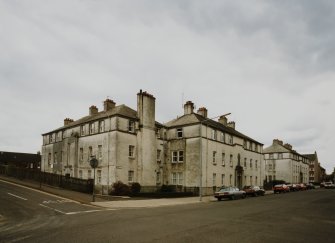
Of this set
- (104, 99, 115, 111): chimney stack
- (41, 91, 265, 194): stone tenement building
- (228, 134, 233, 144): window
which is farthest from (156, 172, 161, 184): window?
(228, 134, 233, 144): window

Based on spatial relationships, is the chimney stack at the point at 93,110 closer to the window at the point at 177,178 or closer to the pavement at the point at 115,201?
the window at the point at 177,178

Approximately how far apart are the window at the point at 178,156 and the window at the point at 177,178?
179cm

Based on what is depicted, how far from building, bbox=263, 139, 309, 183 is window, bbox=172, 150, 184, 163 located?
1875 inches

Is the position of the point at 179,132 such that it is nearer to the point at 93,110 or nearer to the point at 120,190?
the point at 93,110

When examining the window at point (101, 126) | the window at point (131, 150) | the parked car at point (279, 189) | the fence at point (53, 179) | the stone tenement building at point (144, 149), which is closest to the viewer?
the fence at point (53, 179)

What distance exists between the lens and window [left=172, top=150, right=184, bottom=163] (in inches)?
1801

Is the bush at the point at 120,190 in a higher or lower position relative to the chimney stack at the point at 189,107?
lower

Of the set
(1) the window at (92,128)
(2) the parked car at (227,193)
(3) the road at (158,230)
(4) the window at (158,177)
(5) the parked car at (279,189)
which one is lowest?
(5) the parked car at (279,189)

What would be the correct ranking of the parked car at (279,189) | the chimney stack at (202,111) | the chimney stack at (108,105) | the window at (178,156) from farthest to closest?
the parked car at (279,189) → the chimney stack at (202,111) → the window at (178,156) → the chimney stack at (108,105)

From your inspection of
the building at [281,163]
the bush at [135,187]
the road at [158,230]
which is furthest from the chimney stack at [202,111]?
the building at [281,163]

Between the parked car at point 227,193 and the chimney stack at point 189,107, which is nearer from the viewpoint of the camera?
the parked car at point 227,193

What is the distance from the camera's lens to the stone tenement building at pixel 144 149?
3928cm

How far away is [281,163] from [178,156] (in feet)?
159

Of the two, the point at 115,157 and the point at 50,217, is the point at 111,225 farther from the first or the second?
the point at 115,157
